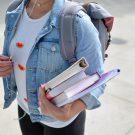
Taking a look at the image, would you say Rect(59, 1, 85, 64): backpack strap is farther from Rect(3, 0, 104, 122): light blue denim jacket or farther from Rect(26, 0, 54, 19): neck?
Rect(26, 0, 54, 19): neck

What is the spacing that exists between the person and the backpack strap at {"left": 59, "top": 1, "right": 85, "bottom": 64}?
0.9 inches

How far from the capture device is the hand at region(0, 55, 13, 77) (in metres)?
1.80

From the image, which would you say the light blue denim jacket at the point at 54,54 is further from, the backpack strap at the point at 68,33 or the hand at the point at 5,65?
the hand at the point at 5,65

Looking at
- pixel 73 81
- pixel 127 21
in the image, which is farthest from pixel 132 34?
pixel 73 81

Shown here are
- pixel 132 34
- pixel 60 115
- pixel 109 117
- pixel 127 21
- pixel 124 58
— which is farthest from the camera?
pixel 127 21

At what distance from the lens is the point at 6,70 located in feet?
6.01

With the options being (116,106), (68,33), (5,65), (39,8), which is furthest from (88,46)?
(116,106)

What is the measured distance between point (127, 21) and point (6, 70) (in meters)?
5.98

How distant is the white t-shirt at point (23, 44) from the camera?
1712 mm

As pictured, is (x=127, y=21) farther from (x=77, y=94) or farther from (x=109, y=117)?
(x=77, y=94)

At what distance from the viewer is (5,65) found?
180 cm

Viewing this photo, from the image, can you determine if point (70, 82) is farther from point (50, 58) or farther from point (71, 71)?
point (50, 58)

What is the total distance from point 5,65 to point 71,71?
2.10 ft

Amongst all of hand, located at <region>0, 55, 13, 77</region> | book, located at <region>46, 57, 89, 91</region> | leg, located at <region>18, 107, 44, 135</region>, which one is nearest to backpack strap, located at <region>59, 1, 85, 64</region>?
book, located at <region>46, 57, 89, 91</region>
